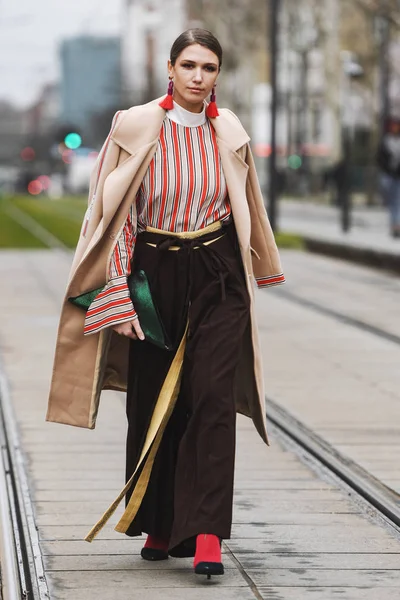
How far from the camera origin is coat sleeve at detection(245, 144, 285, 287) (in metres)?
5.66

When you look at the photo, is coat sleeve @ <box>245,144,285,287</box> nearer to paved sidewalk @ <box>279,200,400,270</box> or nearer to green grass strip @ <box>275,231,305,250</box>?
paved sidewalk @ <box>279,200,400,270</box>

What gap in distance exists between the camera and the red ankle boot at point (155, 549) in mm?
5719

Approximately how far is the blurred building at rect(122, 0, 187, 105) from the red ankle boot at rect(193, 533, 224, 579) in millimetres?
102701

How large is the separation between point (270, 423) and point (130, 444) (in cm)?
354

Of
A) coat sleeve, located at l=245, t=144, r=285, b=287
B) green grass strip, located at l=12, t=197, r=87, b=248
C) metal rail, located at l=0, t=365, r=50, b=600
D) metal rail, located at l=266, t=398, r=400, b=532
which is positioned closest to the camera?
metal rail, located at l=0, t=365, r=50, b=600

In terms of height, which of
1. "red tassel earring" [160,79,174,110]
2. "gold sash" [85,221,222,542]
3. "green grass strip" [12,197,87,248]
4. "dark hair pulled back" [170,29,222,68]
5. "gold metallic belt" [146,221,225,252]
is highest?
"dark hair pulled back" [170,29,222,68]

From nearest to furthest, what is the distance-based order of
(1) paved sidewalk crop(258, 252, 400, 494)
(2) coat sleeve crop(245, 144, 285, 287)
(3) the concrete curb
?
(2) coat sleeve crop(245, 144, 285, 287)
(1) paved sidewalk crop(258, 252, 400, 494)
(3) the concrete curb

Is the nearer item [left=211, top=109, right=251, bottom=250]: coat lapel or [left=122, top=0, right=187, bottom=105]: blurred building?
[left=211, top=109, right=251, bottom=250]: coat lapel

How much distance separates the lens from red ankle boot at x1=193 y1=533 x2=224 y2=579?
5352 mm

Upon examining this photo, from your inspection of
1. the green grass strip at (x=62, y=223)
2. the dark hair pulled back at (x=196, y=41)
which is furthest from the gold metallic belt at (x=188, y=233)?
the green grass strip at (x=62, y=223)

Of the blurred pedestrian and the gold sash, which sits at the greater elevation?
the gold sash

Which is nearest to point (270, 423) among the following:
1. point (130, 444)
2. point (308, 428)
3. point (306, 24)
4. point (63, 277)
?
point (308, 428)

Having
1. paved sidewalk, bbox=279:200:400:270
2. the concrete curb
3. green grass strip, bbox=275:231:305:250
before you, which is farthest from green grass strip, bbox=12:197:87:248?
the concrete curb

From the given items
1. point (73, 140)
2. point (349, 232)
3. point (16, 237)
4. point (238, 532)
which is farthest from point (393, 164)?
point (73, 140)
